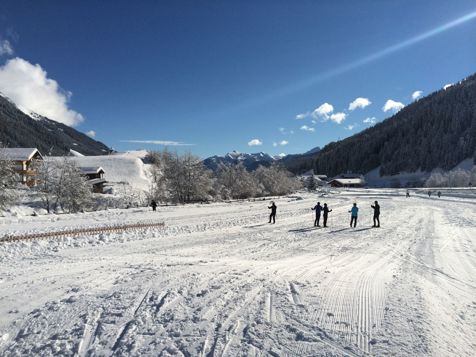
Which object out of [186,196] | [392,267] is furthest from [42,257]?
[186,196]

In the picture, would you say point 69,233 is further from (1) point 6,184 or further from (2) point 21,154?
(2) point 21,154

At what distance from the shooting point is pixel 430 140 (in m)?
164

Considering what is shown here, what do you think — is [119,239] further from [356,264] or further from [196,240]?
[356,264]

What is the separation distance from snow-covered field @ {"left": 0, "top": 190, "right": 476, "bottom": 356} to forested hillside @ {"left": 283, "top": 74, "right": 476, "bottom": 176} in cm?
16598

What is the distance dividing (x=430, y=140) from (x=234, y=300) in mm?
185925

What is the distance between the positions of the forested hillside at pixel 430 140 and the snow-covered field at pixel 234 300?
→ 16598cm

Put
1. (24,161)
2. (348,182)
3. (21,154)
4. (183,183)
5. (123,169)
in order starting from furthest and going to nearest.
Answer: (348,182) < (123,169) < (21,154) < (24,161) < (183,183)

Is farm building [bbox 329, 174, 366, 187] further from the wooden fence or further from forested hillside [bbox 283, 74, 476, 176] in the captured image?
the wooden fence

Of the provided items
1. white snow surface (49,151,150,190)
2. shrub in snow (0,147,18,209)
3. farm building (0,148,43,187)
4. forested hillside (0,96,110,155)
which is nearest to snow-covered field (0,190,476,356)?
shrub in snow (0,147,18,209)

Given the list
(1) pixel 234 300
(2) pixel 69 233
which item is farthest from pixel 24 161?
(1) pixel 234 300

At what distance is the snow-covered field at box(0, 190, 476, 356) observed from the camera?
5.71 m

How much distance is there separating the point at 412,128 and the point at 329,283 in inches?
7766

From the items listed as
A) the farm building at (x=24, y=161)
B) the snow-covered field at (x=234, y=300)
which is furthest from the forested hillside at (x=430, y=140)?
the snow-covered field at (x=234, y=300)

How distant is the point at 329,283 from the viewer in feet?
29.1
